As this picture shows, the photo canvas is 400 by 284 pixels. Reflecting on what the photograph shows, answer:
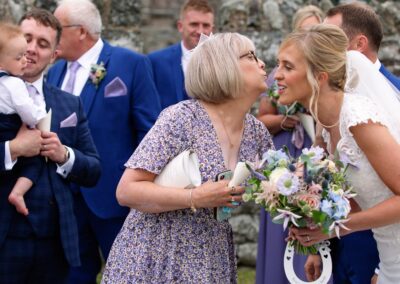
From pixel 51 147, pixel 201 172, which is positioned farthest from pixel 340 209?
pixel 51 147

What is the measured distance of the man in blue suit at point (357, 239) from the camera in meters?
4.90

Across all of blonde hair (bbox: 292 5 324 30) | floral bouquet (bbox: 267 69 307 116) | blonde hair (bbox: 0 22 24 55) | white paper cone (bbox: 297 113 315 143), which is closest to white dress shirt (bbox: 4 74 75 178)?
blonde hair (bbox: 0 22 24 55)

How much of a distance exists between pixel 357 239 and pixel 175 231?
3.98 feet

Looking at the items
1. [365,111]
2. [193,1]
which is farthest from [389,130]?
[193,1]

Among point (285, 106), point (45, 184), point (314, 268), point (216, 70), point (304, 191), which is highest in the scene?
point (216, 70)

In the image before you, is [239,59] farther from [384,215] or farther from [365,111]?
[384,215]

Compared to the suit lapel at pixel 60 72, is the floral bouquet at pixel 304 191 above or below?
below

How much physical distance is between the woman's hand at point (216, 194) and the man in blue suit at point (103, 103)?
7.70 feet

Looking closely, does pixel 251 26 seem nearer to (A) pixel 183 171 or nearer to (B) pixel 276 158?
(A) pixel 183 171

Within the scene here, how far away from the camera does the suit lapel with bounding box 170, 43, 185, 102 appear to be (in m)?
7.15

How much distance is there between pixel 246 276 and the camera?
316 inches

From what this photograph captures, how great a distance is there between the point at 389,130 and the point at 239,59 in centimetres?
81

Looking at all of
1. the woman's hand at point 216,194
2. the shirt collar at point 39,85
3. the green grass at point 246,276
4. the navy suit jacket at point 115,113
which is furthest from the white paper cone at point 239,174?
the green grass at point 246,276

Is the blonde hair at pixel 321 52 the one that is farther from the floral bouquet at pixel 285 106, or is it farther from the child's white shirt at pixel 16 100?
the floral bouquet at pixel 285 106
